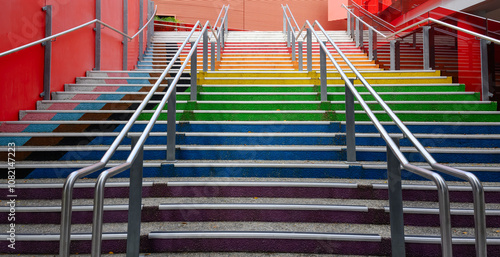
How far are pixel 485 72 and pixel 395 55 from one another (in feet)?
6.10

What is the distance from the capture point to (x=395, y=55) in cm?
518

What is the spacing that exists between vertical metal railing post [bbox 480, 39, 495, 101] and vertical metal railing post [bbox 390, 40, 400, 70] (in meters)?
1.68

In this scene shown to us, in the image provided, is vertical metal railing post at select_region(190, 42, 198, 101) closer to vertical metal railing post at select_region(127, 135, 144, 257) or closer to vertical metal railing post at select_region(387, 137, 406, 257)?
vertical metal railing post at select_region(127, 135, 144, 257)

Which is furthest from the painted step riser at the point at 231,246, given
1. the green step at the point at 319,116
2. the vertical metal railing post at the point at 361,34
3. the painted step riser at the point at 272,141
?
the vertical metal railing post at the point at 361,34

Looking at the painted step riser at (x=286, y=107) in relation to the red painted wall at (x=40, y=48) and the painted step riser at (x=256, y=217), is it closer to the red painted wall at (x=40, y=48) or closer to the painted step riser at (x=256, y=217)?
the red painted wall at (x=40, y=48)

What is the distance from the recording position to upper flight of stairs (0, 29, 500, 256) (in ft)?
6.34

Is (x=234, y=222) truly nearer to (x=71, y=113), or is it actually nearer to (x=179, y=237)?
(x=179, y=237)

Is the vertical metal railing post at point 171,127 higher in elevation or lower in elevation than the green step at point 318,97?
lower

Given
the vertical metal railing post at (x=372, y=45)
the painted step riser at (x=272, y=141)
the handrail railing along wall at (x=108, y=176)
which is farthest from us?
the vertical metal railing post at (x=372, y=45)

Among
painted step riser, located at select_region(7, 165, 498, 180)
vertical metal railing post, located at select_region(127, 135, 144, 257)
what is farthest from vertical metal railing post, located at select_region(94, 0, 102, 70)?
vertical metal railing post, located at select_region(127, 135, 144, 257)

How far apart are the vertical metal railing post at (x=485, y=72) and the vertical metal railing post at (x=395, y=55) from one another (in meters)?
1.68

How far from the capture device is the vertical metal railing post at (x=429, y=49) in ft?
14.7

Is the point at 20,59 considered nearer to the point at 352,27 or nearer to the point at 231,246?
the point at 231,246

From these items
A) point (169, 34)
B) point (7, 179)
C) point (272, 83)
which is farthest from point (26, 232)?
point (169, 34)
